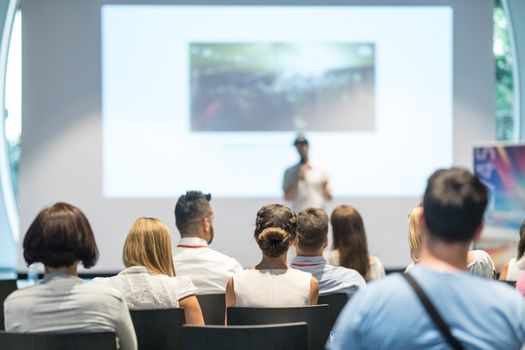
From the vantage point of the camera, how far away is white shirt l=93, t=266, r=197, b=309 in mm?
2947

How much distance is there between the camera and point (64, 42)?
26.5 feet

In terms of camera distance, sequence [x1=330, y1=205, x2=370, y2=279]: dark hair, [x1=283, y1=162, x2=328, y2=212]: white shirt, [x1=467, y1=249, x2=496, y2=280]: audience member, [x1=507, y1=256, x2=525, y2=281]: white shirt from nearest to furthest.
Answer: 1. [x1=467, y1=249, x2=496, y2=280]: audience member
2. [x1=507, y1=256, x2=525, y2=281]: white shirt
3. [x1=330, y1=205, x2=370, y2=279]: dark hair
4. [x1=283, y1=162, x2=328, y2=212]: white shirt

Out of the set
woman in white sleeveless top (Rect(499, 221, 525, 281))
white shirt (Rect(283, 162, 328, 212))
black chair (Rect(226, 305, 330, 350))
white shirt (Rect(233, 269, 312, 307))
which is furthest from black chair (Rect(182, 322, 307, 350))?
white shirt (Rect(283, 162, 328, 212))

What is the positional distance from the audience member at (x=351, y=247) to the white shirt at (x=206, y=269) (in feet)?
2.17

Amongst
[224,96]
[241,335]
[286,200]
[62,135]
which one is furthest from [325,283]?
[62,135]

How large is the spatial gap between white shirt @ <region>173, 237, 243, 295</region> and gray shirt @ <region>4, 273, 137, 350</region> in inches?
54.5

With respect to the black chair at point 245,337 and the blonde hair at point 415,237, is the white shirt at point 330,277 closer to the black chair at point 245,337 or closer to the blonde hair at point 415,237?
the blonde hair at point 415,237

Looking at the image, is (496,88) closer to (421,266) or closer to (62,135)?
(62,135)

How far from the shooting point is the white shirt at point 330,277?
11.1 ft

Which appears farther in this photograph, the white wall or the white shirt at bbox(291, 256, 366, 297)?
the white wall

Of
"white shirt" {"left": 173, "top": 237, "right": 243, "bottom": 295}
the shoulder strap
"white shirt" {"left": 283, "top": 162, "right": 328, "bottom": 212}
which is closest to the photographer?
the shoulder strap

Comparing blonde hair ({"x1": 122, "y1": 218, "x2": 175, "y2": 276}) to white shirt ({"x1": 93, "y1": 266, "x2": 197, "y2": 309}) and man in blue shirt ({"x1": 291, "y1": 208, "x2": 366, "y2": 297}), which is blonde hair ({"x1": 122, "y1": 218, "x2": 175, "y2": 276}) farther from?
man in blue shirt ({"x1": 291, "y1": 208, "x2": 366, "y2": 297})

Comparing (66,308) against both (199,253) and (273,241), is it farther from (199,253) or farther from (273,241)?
(199,253)

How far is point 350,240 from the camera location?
13.6ft
